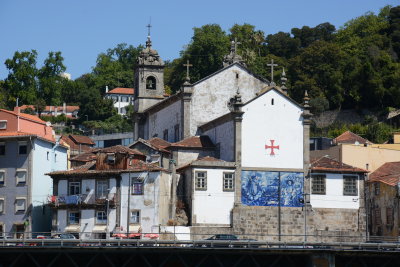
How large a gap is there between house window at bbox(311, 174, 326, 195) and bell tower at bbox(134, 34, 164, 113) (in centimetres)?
2742

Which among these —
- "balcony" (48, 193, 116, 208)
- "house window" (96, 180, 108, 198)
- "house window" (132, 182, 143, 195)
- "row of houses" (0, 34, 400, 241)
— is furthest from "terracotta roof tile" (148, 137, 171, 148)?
"balcony" (48, 193, 116, 208)

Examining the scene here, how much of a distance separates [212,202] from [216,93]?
1496cm

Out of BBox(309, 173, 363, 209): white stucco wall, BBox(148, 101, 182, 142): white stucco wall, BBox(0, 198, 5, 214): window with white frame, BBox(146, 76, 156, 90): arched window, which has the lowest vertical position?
BBox(0, 198, 5, 214): window with white frame

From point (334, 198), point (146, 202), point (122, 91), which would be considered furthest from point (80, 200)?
point (122, 91)

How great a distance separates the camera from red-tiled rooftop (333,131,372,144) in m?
118

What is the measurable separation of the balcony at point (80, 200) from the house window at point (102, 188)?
0.25m

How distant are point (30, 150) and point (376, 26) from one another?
286 feet

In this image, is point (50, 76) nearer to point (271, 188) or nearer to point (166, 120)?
point (166, 120)

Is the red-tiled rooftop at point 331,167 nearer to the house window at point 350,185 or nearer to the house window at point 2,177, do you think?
the house window at point 350,185

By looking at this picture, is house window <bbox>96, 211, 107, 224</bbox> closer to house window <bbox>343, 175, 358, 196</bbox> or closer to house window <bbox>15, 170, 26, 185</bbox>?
house window <bbox>15, 170, 26, 185</bbox>

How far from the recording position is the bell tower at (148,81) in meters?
111

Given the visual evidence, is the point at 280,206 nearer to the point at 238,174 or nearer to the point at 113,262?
the point at 238,174

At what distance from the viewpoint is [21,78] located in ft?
485

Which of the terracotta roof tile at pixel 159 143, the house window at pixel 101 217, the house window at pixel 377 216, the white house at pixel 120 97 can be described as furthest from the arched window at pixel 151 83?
the white house at pixel 120 97
